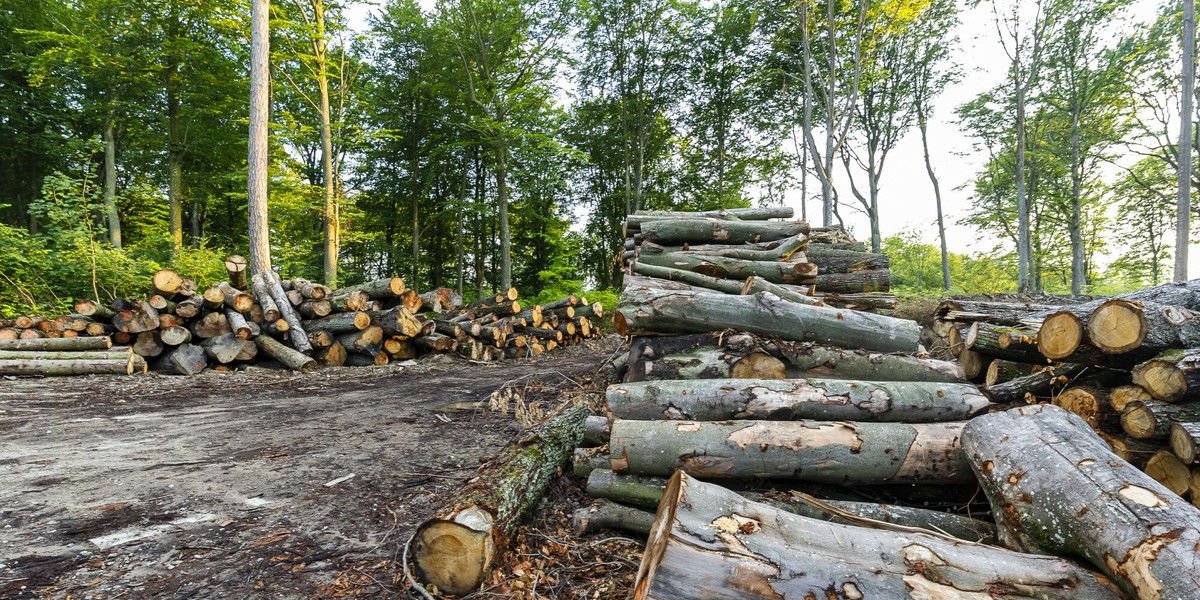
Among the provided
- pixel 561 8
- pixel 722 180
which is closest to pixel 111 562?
pixel 561 8

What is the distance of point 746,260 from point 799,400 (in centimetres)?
320

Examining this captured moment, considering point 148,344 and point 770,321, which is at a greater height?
point 770,321

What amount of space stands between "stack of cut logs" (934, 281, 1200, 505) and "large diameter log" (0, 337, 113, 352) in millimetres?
11261

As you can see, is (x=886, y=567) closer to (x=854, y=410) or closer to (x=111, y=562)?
(x=854, y=410)

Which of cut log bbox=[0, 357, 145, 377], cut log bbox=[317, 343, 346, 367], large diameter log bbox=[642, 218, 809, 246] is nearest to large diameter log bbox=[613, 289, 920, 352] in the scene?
large diameter log bbox=[642, 218, 809, 246]

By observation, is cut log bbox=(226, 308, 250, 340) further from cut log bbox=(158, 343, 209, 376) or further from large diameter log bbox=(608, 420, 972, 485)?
large diameter log bbox=(608, 420, 972, 485)

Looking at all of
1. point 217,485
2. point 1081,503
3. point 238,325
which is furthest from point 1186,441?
point 238,325

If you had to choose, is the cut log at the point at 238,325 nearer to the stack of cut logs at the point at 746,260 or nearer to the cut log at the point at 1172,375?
the stack of cut logs at the point at 746,260

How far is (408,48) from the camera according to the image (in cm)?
1853

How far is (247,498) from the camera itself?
2.97 metres

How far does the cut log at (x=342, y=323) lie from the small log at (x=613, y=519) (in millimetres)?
7130

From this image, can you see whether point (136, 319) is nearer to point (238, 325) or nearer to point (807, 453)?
point (238, 325)

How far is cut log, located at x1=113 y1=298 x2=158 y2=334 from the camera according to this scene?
716 centimetres

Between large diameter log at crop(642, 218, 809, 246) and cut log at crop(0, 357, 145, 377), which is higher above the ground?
large diameter log at crop(642, 218, 809, 246)
